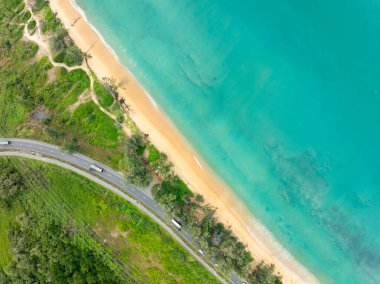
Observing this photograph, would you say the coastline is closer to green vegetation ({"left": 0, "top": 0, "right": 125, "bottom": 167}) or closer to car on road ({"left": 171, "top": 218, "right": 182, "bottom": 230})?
green vegetation ({"left": 0, "top": 0, "right": 125, "bottom": 167})

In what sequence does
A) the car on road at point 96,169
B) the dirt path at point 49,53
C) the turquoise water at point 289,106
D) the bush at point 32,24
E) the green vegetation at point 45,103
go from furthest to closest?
the bush at point 32,24
the dirt path at point 49,53
the green vegetation at point 45,103
the car on road at point 96,169
the turquoise water at point 289,106

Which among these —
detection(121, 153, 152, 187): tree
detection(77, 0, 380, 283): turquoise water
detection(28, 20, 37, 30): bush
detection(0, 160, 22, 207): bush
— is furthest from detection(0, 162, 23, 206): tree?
detection(77, 0, 380, 283): turquoise water

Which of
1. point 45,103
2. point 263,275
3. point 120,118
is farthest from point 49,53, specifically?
point 263,275

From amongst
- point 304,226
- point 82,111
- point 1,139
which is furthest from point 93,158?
point 304,226

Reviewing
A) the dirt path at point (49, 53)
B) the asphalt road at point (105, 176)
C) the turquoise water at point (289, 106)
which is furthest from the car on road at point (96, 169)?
the turquoise water at point (289, 106)

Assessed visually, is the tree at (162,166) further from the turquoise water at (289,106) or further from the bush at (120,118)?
the bush at (120,118)

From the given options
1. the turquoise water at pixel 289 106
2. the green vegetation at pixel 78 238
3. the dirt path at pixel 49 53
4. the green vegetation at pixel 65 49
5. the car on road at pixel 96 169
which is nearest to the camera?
the turquoise water at pixel 289 106
